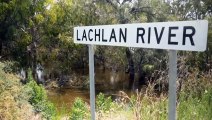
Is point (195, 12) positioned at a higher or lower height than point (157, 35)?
higher

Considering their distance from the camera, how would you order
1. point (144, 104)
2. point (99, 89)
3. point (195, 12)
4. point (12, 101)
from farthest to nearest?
point (99, 89) < point (195, 12) < point (12, 101) < point (144, 104)

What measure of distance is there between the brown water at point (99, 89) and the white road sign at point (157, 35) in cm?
1011

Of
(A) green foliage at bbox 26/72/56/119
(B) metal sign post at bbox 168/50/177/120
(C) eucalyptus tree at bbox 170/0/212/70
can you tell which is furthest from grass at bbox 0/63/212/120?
(C) eucalyptus tree at bbox 170/0/212/70

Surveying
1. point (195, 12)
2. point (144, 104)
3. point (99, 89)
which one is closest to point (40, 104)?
point (144, 104)

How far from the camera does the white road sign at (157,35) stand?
5.98 feet

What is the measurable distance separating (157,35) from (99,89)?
1563 cm

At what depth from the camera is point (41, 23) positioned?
720 inches

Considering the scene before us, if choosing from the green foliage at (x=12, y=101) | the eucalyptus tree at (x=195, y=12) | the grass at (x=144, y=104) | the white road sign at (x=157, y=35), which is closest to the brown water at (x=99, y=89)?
the eucalyptus tree at (x=195, y=12)

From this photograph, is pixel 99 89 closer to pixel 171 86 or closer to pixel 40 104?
pixel 40 104

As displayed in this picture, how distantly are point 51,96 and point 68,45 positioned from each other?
14.2 ft

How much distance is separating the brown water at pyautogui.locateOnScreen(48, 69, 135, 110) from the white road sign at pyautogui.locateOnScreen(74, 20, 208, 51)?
10.1 m

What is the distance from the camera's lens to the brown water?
1487 centimetres

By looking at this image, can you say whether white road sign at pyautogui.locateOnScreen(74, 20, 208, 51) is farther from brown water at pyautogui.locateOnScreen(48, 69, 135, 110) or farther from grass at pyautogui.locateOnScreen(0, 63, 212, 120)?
brown water at pyautogui.locateOnScreen(48, 69, 135, 110)

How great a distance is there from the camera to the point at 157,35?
214cm
